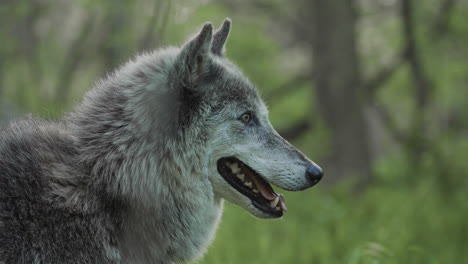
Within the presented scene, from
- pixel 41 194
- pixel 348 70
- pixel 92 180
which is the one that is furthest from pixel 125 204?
pixel 348 70

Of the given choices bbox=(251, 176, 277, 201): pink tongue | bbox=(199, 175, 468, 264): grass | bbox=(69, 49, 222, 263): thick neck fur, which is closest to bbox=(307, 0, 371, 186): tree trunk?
bbox=(199, 175, 468, 264): grass

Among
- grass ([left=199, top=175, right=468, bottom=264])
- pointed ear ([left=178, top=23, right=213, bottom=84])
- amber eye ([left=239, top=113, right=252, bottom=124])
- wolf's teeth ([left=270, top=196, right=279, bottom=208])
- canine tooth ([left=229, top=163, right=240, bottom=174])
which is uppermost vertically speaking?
pointed ear ([left=178, top=23, right=213, bottom=84])

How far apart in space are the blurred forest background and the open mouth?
90 cm

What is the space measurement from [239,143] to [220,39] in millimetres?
926

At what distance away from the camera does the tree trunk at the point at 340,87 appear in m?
10.1

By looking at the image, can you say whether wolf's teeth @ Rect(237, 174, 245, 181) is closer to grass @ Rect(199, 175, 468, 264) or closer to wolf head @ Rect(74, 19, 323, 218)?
wolf head @ Rect(74, 19, 323, 218)

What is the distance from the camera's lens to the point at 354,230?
6.60 metres

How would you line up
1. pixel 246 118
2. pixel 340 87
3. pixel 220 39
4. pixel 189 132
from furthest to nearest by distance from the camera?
pixel 340 87
pixel 220 39
pixel 246 118
pixel 189 132

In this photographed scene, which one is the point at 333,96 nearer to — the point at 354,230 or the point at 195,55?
the point at 354,230

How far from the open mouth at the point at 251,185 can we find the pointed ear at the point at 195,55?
0.59m

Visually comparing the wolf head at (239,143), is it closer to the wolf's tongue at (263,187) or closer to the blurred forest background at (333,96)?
the wolf's tongue at (263,187)

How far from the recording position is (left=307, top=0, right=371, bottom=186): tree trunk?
33.1 feet

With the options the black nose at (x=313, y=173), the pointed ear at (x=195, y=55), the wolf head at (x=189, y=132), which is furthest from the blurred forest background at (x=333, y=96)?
the pointed ear at (x=195, y=55)

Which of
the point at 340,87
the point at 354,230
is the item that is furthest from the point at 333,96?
the point at 354,230
